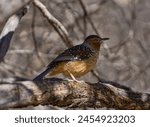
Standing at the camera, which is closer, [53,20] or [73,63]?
[73,63]

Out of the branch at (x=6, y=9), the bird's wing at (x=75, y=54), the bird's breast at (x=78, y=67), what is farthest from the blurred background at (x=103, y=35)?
the bird's breast at (x=78, y=67)

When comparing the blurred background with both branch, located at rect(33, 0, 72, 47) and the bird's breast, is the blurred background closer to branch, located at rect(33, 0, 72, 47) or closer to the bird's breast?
branch, located at rect(33, 0, 72, 47)

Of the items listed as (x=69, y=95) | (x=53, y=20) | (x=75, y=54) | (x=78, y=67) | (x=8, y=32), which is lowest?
(x=69, y=95)

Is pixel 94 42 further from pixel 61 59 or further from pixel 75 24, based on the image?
pixel 75 24

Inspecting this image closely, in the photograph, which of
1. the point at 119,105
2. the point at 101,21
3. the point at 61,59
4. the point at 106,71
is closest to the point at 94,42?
the point at 61,59

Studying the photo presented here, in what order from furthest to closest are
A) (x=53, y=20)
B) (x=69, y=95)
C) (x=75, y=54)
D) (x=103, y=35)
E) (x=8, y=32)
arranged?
(x=103, y=35)
(x=53, y=20)
(x=75, y=54)
(x=8, y=32)
(x=69, y=95)

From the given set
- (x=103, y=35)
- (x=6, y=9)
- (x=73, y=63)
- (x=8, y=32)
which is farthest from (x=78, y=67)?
(x=103, y=35)

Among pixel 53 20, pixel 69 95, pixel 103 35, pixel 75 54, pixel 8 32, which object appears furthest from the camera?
pixel 103 35

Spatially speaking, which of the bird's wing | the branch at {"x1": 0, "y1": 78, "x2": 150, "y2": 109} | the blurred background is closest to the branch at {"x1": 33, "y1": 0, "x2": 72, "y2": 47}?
the bird's wing

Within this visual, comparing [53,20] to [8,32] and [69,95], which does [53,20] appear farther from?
[69,95]
